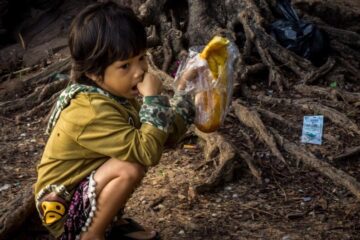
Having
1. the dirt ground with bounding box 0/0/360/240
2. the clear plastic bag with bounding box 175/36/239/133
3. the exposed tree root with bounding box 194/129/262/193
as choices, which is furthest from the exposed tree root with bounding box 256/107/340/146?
the clear plastic bag with bounding box 175/36/239/133

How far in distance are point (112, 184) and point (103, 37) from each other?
0.71m

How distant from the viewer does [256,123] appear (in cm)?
439

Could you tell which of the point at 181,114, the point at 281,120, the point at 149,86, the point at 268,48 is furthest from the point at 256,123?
the point at 149,86

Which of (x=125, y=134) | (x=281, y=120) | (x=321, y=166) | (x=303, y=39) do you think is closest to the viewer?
(x=125, y=134)

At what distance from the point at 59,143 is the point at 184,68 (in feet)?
2.72

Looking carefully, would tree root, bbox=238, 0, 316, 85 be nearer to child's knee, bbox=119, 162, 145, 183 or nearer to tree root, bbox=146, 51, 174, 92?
tree root, bbox=146, 51, 174, 92

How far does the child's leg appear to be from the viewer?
105 inches

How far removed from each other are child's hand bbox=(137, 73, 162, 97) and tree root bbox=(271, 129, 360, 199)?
5.46 ft

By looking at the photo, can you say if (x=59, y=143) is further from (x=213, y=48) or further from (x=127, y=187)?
(x=213, y=48)

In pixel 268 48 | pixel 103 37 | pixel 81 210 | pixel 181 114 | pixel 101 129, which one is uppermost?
pixel 103 37

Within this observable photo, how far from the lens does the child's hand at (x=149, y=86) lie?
2686mm

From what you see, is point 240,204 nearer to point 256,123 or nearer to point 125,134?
point 256,123

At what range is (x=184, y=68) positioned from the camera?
10.3ft

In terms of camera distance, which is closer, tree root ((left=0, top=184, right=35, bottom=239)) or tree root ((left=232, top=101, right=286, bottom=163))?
tree root ((left=0, top=184, right=35, bottom=239))
